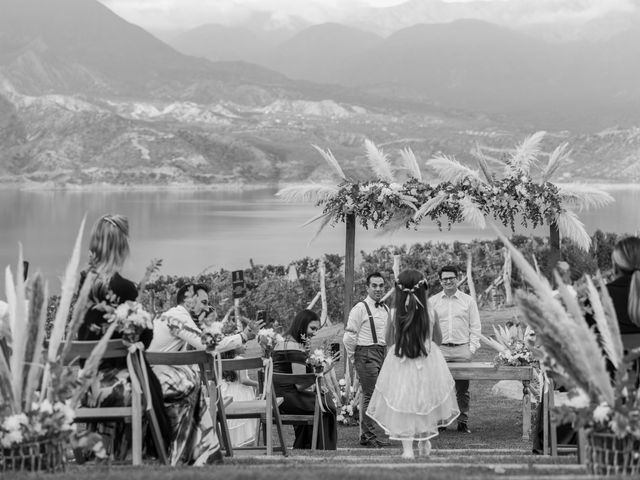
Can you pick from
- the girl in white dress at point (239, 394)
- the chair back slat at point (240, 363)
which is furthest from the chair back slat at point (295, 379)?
the girl in white dress at point (239, 394)

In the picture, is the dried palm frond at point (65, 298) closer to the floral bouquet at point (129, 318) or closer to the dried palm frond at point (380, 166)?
the floral bouquet at point (129, 318)

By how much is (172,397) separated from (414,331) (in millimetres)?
2116

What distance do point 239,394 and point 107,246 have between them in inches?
137

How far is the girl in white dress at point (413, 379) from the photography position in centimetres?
769

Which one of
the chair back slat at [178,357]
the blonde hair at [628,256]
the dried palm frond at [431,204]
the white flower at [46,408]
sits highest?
the dried palm frond at [431,204]

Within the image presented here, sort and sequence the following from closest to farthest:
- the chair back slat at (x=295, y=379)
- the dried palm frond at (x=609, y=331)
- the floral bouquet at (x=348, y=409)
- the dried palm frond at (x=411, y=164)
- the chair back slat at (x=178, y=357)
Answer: the dried palm frond at (x=609, y=331) < the chair back slat at (x=178, y=357) < the chair back slat at (x=295, y=379) < the floral bouquet at (x=348, y=409) < the dried palm frond at (x=411, y=164)

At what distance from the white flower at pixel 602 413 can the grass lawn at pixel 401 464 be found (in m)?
0.31

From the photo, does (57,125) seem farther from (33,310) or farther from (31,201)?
(33,310)

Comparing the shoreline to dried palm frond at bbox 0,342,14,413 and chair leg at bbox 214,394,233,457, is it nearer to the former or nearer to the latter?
chair leg at bbox 214,394,233,457

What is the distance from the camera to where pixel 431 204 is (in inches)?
440

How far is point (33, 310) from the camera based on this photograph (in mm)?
4914

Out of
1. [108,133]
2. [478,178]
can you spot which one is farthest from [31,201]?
[478,178]

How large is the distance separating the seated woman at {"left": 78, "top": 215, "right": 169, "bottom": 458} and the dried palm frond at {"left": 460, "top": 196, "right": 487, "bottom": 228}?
5.49 m

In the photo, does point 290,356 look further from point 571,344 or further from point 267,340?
point 571,344
